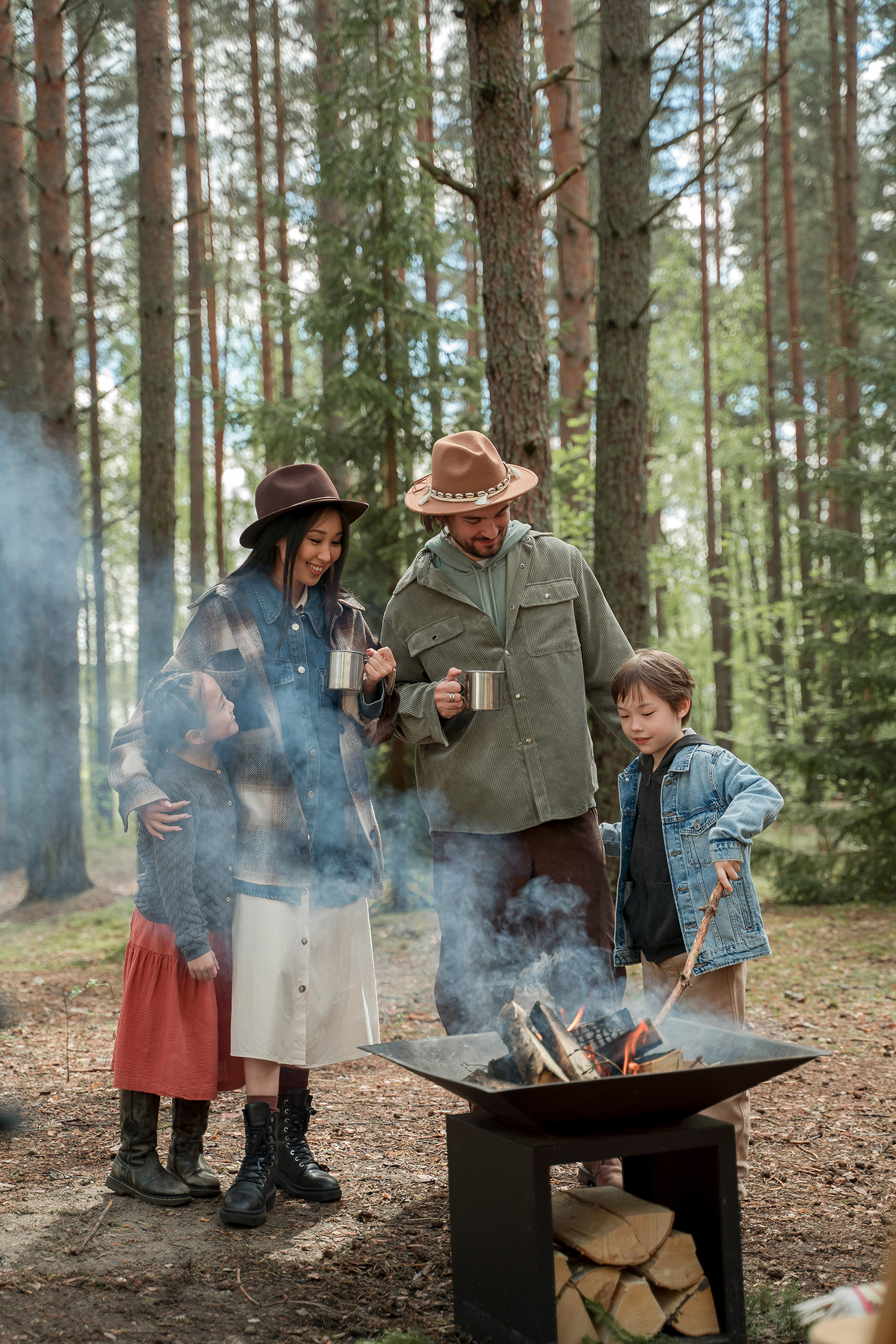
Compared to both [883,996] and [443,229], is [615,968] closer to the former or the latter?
[883,996]

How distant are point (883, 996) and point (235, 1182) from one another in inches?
172

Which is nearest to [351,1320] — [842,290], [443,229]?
[443,229]

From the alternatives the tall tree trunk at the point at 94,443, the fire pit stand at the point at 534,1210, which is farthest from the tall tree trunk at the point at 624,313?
the tall tree trunk at the point at 94,443

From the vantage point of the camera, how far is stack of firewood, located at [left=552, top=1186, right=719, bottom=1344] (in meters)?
2.39

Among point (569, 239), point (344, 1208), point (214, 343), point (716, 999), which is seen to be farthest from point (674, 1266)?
point (214, 343)

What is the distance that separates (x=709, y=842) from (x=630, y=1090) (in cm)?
91

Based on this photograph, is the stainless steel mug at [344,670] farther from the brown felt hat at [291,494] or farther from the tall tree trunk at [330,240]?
the tall tree trunk at [330,240]

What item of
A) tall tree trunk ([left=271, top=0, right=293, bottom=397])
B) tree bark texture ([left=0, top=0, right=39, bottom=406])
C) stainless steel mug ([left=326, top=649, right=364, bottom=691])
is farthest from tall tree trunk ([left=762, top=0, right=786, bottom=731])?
stainless steel mug ([left=326, top=649, right=364, bottom=691])

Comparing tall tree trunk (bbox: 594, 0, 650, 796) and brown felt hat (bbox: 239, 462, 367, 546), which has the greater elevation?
tall tree trunk (bbox: 594, 0, 650, 796)

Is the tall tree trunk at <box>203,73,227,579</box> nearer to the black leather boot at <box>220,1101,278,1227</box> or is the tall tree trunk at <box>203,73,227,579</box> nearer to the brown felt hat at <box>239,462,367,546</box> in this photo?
the brown felt hat at <box>239,462,367,546</box>

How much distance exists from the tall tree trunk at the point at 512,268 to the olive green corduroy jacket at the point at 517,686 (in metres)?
1.90

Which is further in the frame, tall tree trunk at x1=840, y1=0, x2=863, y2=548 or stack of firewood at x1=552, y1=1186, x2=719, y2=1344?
tall tree trunk at x1=840, y1=0, x2=863, y2=548

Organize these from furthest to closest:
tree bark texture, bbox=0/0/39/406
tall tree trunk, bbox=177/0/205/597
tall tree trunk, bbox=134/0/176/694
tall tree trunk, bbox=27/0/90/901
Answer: tall tree trunk, bbox=177/0/205/597, tree bark texture, bbox=0/0/39/406, tall tree trunk, bbox=27/0/90/901, tall tree trunk, bbox=134/0/176/694

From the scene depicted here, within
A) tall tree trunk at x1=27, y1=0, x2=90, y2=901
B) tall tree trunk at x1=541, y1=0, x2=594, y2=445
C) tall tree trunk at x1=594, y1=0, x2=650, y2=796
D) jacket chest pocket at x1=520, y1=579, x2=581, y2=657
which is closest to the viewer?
jacket chest pocket at x1=520, y1=579, x2=581, y2=657
